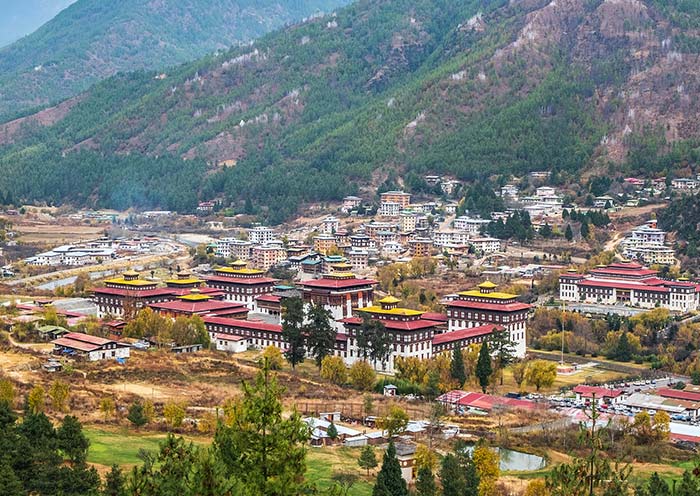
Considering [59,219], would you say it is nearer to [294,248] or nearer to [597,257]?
[294,248]

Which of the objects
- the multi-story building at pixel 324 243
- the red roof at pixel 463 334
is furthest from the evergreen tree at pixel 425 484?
the multi-story building at pixel 324 243

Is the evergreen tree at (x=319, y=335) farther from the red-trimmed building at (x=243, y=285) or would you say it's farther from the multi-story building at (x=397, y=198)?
the multi-story building at (x=397, y=198)

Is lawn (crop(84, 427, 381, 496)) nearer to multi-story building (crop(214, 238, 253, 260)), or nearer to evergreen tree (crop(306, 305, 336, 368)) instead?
evergreen tree (crop(306, 305, 336, 368))

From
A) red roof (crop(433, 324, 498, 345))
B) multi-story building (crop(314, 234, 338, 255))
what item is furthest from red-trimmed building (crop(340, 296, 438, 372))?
multi-story building (crop(314, 234, 338, 255))

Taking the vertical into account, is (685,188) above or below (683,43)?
below

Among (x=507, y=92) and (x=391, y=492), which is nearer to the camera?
(x=391, y=492)

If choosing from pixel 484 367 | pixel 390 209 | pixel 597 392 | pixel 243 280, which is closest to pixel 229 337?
pixel 243 280

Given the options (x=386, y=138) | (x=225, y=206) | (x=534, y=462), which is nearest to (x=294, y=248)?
(x=225, y=206)
